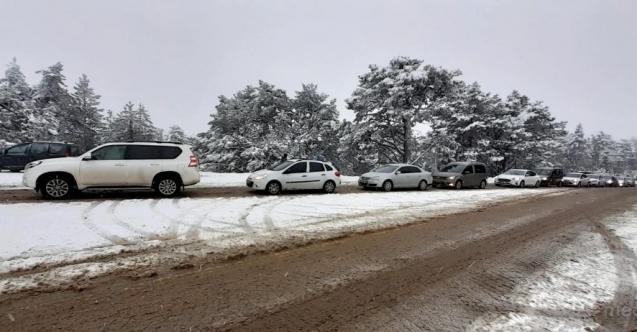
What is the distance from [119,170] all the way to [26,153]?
11.9 metres

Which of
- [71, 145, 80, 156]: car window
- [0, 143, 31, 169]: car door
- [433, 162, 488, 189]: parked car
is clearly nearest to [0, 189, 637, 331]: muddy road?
[433, 162, 488, 189]: parked car

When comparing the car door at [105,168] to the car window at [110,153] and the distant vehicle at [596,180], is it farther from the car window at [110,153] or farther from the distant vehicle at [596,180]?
the distant vehicle at [596,180]

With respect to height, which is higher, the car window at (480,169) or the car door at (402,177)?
the car window at (480,169)

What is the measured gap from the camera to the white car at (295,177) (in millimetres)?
12086

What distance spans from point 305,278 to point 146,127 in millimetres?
53688

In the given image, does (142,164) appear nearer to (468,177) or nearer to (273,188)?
(273,188)

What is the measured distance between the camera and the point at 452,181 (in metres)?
18.3

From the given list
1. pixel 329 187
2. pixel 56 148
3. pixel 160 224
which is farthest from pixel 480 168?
pixel 56 148

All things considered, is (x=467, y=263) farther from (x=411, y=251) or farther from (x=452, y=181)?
(x=452, y=181)

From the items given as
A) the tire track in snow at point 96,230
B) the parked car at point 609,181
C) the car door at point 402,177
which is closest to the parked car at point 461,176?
the car door at point 402,177

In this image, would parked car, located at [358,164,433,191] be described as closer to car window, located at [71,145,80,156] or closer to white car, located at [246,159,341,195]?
white car, located at [246,159,341,195]

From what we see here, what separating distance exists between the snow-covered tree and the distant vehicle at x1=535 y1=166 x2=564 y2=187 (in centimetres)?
1005

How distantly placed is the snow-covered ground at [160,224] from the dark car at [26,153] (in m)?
11.4

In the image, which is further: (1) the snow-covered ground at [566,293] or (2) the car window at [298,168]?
(2) the car window at [298,168]
